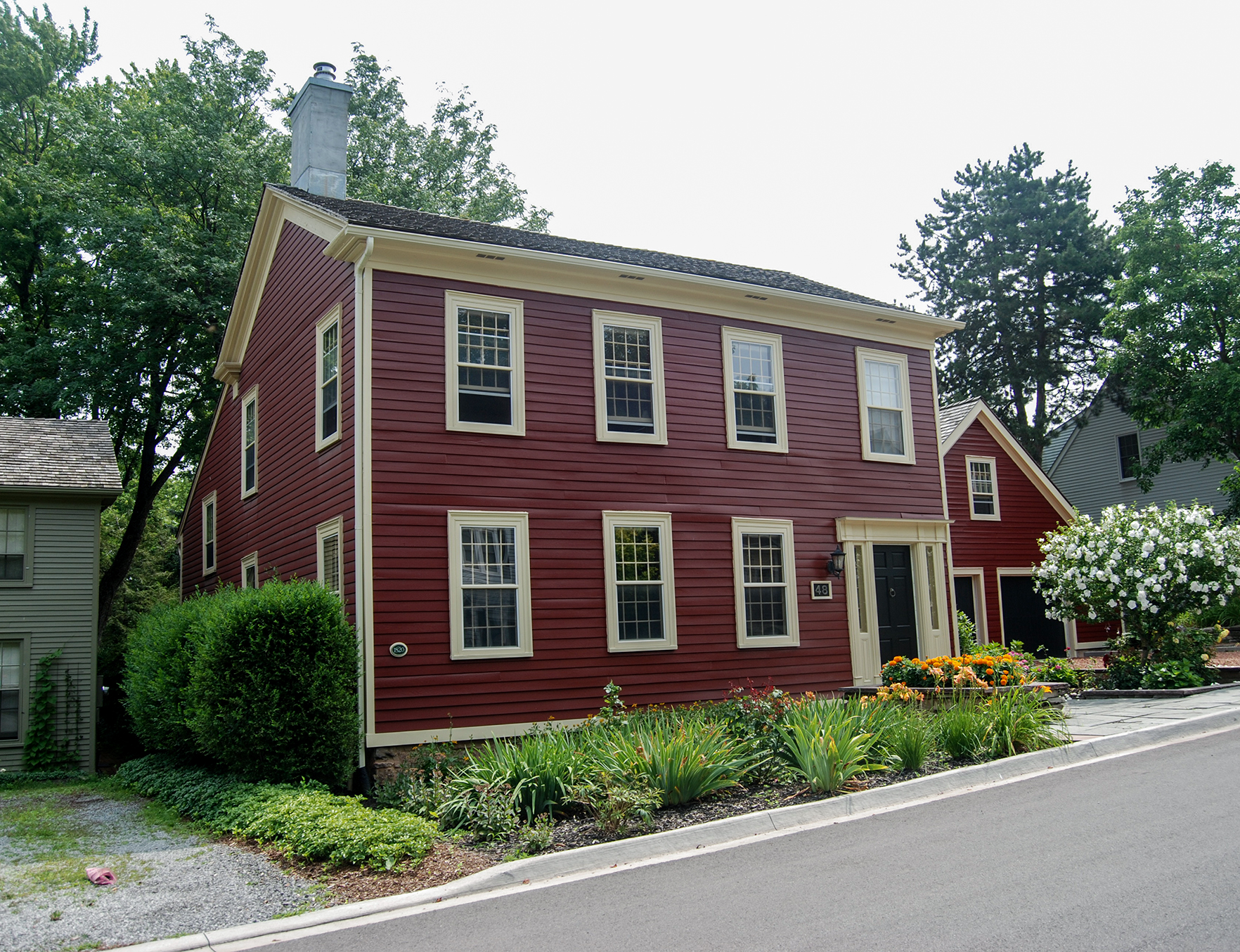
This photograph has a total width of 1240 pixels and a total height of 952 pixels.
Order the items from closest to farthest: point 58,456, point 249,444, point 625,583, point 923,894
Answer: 1. point 923,894
2. point 625,583
3. point 58,456
4. point 249,444

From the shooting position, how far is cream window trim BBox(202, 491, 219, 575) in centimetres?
1975

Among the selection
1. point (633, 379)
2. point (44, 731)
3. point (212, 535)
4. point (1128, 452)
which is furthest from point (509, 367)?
point (1128, 452)

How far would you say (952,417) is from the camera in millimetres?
23812

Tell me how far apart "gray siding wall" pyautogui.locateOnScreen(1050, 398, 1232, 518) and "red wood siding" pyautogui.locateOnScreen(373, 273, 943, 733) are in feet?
64.5

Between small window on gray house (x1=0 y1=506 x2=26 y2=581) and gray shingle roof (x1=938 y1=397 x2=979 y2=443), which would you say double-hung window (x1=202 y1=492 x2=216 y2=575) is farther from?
gray shingle roof (x1=938 y1=397 x2=979 y2=443)

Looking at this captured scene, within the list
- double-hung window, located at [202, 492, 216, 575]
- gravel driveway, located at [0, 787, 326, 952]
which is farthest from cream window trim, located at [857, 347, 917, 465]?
double-hung window, located at [202, 492, 216, 575]

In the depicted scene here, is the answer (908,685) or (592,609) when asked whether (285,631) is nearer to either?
(592,609)

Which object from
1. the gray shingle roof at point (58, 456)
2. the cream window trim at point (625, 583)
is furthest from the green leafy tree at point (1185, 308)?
the gray shingle roof at point (58, 456)

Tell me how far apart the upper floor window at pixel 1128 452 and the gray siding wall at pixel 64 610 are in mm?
30370

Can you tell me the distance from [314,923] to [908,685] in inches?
362

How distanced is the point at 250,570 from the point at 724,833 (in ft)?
37.9

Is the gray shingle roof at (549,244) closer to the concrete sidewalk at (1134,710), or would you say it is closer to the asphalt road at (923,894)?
the concrete sidewalk at (1134,710)

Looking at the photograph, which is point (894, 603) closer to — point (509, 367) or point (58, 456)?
point (509, 367)

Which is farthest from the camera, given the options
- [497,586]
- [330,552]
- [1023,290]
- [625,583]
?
[1023,290]
